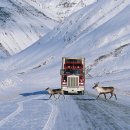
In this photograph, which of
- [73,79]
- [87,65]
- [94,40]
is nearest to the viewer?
[73,79]

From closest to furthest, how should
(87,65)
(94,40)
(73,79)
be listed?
(73,79)
(87,65)
(94,40)

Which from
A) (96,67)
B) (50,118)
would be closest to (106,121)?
(50,118)

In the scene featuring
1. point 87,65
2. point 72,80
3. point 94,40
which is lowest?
point 72,80

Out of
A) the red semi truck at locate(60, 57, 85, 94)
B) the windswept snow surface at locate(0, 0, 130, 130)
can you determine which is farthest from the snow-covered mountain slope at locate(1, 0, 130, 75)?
the red semi truck at locate(60, 57, 85, 94)

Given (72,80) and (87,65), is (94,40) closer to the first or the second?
(87,65)

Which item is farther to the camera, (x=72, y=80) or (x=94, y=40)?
(x=94, y=40)

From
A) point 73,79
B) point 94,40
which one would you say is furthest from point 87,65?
point 73,79

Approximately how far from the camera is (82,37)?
155000mm

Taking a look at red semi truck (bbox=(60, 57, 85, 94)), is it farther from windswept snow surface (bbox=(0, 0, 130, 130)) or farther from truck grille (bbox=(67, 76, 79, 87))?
windswept snow surface (bbox=(0, 0, 130, 130))

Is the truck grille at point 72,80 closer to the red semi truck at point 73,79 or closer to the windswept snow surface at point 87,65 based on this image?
the red semi truck at point 73,79

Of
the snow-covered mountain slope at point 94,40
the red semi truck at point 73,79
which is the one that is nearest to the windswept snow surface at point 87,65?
the snow-covered mountain slope at point 94,40

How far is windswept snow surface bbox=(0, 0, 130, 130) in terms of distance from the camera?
65.7 ft

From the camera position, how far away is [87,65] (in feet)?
384

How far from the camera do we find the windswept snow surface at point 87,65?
65.7 feet
